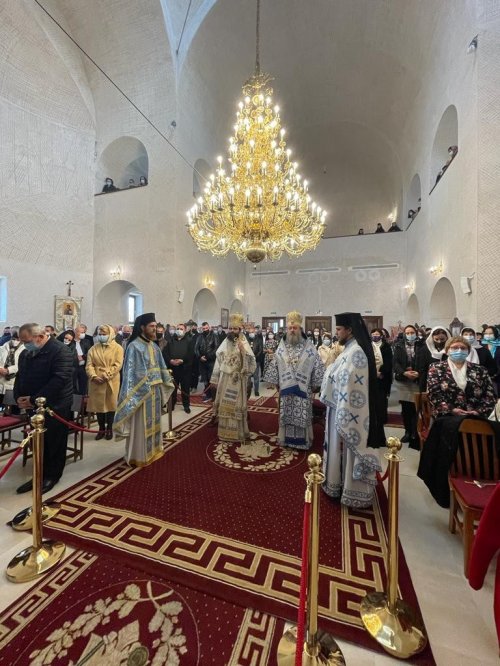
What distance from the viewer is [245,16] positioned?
32.9 feet

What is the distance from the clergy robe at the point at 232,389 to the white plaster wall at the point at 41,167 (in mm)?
8125

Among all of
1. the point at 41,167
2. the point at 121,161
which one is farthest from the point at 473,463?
the point at 121,161

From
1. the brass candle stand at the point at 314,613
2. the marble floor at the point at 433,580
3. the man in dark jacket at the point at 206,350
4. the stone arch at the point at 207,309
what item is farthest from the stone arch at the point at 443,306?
the brass candle stand at the point at 314,613

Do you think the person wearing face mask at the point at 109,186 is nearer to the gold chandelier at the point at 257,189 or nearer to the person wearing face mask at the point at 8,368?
the gold chandelier at the point at 257,189

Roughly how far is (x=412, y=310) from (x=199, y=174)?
36.0 feet

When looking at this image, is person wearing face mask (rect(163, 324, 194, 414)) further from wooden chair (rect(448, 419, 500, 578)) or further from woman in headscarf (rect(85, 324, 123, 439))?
wooden chair (rect(448, 419, 500, 578))

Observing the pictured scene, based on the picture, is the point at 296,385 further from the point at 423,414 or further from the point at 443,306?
the point at 443,306

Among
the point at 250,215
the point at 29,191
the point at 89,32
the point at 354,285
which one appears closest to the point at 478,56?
the point at 250,215

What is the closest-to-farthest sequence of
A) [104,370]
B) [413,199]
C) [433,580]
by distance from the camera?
[433,580]
[104,370]
[413,199]

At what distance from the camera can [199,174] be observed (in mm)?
11711

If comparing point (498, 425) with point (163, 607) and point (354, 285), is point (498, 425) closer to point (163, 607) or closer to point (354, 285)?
point (163, 607)

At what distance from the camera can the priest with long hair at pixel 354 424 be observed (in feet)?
9.06

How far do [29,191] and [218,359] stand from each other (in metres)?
9.38

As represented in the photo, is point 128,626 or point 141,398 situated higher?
point 141,398
